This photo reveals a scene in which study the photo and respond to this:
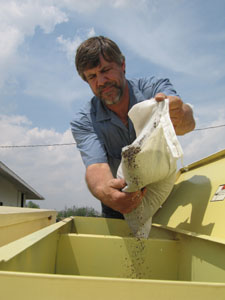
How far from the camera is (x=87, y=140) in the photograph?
245cm

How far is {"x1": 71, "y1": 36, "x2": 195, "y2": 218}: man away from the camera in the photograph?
2.12m

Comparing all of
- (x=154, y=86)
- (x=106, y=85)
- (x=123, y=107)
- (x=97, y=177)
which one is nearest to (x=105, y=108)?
(x=123, y=107)

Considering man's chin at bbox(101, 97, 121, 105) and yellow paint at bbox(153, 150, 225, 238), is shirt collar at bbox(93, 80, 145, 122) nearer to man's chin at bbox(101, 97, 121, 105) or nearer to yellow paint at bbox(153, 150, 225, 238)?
man's chin at bbox(101, 97, 121, 105)

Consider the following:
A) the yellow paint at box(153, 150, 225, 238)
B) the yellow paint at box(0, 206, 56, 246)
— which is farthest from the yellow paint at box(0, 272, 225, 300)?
the yellow paint at box(0, 206, 56, 246)

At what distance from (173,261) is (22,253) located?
1.03 m

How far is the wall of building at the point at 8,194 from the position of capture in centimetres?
1240

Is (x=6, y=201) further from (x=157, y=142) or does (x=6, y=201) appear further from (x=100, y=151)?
(x=157, y=142)

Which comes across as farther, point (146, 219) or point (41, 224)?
point (41, 224)

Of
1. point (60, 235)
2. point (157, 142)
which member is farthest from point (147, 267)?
point (157, 142)

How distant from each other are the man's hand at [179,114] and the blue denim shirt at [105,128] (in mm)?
454

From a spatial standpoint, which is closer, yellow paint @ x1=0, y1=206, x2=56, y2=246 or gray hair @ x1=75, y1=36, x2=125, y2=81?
yellow paint @ x1=0, y1=206, x2=56, y2=246

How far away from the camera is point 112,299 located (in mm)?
655

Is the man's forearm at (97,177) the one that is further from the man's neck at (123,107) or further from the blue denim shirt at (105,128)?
the man's neck at (123,107)

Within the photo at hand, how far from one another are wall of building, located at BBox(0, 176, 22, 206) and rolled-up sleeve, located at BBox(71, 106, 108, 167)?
33.8 feet
